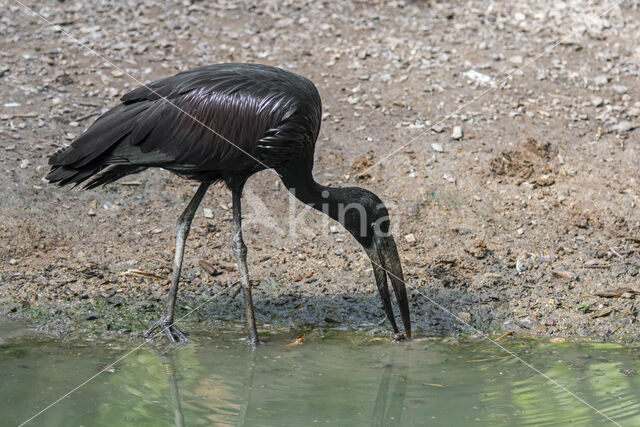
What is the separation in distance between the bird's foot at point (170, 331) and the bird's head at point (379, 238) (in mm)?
1464

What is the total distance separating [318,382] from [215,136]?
6.15ft

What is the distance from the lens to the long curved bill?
5.54 m

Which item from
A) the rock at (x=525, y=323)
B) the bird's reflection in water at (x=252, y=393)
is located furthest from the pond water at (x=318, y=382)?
the rock at (x=525, y=323)

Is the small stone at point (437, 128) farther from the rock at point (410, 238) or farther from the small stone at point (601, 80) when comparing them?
the small stone at point (601, 80)

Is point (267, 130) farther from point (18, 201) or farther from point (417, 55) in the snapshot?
point (417, 55)

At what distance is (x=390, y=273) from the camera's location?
557 cm

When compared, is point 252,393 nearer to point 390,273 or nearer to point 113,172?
point 390,273

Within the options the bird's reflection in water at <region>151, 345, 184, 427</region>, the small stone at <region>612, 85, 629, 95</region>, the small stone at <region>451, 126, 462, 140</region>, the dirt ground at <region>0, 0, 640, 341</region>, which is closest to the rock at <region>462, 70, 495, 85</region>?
the dirt ground at <region>0, 0, 640, 341</region>

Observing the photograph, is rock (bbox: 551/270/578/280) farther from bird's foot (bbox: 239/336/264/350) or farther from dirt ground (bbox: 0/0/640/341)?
bird's foot (bbox: 239/336/264/350)

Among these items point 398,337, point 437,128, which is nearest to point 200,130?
point 398,337

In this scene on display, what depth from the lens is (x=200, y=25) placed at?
9742mm

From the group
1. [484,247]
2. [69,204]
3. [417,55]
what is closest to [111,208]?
[69,204]

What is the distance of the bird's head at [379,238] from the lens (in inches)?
217

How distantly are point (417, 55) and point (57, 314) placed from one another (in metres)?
5.37
